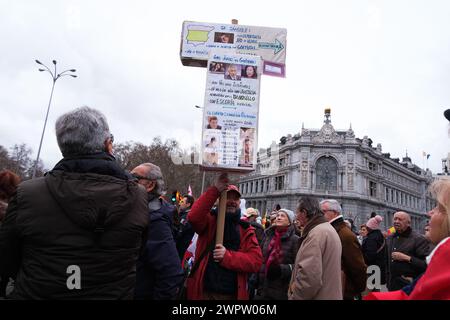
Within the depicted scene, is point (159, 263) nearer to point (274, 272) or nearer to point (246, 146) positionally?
point (246, 146)

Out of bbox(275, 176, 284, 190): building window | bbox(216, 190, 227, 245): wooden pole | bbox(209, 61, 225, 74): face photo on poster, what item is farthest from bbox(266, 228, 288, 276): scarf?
bbox(275, 176, 284, 190): building window

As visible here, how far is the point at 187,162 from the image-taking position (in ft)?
11.3

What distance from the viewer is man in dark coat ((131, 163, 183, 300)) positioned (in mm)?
2586

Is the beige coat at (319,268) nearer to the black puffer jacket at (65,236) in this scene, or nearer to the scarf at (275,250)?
the scarf at (275,250)

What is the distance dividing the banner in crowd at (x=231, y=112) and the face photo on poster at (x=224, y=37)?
0.15 m

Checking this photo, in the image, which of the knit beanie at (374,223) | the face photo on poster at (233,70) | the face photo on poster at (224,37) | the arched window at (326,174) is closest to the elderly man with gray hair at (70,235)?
the face photo on poster at (233,70)

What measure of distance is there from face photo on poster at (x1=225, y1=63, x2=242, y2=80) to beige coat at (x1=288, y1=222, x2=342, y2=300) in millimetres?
1841

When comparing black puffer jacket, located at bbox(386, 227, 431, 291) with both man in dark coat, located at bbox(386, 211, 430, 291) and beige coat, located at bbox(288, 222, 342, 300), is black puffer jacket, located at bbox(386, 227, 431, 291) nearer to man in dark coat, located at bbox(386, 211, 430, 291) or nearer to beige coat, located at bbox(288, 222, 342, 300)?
man in dark coat, located at bbox(386, 211, 430, 291)

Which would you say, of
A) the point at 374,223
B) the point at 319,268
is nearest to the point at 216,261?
the point at 319,268

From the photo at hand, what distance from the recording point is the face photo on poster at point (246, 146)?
10.7 ft

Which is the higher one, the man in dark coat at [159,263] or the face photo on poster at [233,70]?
the face photo on poster at [233,70]

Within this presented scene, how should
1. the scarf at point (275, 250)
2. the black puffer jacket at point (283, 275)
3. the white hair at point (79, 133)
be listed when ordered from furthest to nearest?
1. the scarf at point (275, 250)
2. the black puffer jacket at point (283, 275)
3. the white hair at point (79, 133)
